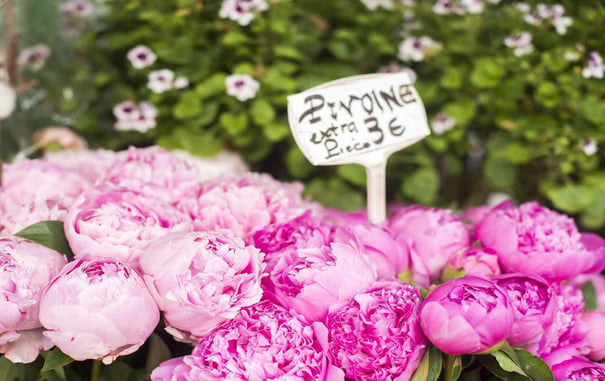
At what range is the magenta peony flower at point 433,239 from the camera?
0.70 meters

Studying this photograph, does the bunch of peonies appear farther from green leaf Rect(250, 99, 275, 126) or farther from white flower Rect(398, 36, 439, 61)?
white flower Rect(398, 36, 439, 61)

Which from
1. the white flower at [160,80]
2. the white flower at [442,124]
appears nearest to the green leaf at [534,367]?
the white flower at [442,124]

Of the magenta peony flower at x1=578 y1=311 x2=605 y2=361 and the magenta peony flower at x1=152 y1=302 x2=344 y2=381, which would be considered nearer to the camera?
the magenta peony flower at x1=152 y1=302 x2=344 y2=381

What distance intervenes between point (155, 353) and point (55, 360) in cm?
12

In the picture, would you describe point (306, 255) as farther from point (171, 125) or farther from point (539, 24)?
point (539, 24)

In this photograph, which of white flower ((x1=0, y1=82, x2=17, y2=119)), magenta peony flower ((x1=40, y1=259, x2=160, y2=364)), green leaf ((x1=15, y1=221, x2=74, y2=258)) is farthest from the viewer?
white flower ((x1=0, y1=82, x2=17, y2=119))

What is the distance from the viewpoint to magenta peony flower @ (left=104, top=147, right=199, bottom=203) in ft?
2.31

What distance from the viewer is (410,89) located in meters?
0.78

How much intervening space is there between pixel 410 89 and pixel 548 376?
40cm

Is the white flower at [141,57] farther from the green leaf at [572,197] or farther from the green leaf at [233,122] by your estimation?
the green leaf at [572,197]

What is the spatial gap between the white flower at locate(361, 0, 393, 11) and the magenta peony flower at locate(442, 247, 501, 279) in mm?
736

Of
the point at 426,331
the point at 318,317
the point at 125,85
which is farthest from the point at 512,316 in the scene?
the point at 125,85

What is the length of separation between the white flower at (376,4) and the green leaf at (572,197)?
1.77 ft

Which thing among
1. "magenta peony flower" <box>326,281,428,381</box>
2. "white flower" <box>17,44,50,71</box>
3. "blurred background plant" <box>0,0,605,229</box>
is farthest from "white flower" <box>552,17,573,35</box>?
"white flower" <box>17,44,50,71</box>
